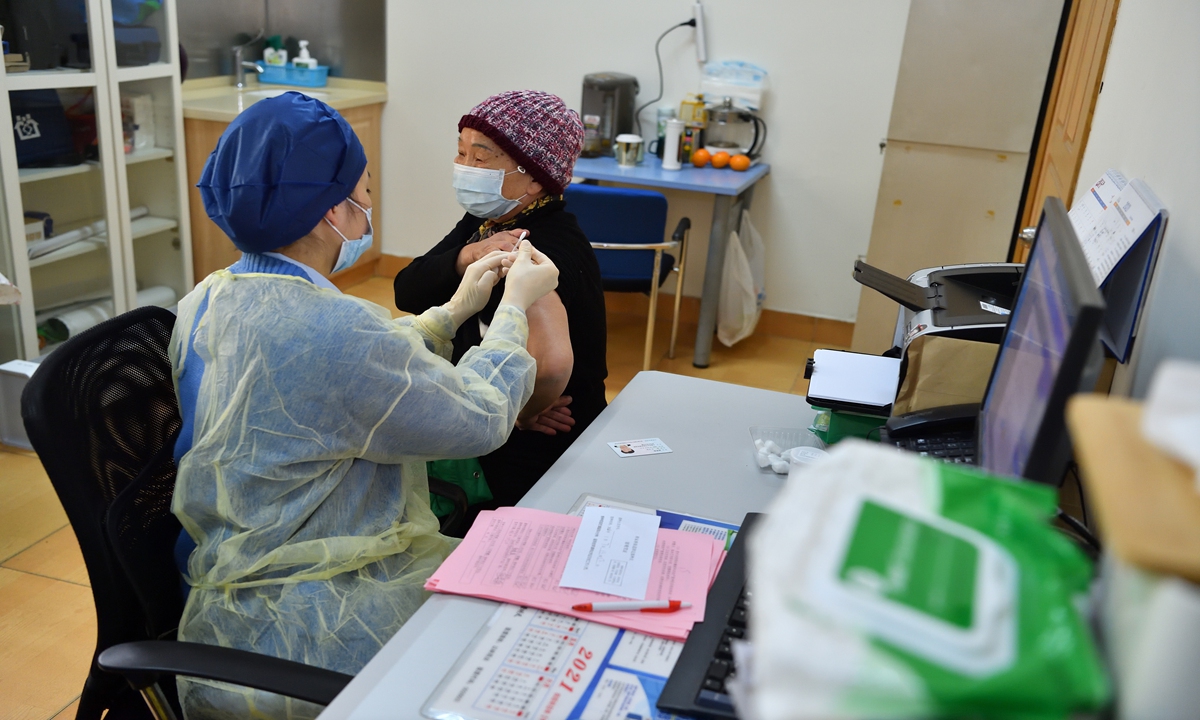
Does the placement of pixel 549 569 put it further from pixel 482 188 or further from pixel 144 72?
pixel 144 72

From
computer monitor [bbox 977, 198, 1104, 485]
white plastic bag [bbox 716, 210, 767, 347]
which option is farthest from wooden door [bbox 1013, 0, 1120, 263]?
white plastic bag [bbox 716, 210, 767, 347]

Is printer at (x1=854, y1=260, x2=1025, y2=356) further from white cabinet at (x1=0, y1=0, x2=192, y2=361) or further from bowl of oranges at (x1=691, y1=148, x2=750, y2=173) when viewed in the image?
white cabinet at (x1=0, y1=0, x2=192, y2=361)

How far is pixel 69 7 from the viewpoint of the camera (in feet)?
9.91

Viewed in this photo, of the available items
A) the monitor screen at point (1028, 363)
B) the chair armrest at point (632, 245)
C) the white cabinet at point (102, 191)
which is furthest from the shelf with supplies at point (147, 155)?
the monitor screen at point (1028, 363)

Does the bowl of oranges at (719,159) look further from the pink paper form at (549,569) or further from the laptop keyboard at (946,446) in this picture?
the pink paper form at (549,569)

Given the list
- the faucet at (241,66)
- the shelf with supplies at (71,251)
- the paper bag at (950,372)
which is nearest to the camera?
the paper bag at (950,372)

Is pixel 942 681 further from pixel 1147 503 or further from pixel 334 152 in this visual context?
pixel 334 152

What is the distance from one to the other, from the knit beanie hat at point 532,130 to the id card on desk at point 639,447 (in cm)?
59

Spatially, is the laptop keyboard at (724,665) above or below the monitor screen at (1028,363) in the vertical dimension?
below

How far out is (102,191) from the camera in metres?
3.31

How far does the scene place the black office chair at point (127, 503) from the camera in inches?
39.1

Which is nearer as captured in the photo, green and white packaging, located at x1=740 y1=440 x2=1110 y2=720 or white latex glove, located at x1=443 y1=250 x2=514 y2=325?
green and white packaging, located at x1=740 y1=440 x2=1110 y2=720

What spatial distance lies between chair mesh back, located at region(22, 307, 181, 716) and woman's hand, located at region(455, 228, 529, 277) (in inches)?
24.7

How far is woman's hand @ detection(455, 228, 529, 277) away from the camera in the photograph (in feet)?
5.66
